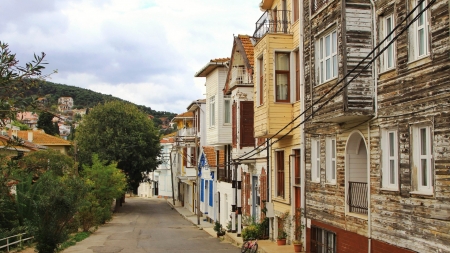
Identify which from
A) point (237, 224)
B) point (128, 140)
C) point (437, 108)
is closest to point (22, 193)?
point (237, 224)

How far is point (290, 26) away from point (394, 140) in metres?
9.24

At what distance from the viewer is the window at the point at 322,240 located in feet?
58.5

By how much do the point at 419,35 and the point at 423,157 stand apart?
101 inches

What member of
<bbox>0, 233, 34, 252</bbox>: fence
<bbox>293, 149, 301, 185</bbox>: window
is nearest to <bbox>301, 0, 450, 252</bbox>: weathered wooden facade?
<bbox>293, 149, 301, 185</bbox>: window

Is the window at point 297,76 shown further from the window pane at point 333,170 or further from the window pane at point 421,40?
the window pane at point 421,40

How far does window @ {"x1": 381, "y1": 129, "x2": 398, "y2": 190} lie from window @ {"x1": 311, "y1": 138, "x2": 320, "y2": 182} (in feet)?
16.1

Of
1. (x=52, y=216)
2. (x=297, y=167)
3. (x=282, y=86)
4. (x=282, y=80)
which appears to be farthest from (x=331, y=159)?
(x=52, y=216)

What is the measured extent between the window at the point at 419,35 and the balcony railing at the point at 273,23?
9.44 metres

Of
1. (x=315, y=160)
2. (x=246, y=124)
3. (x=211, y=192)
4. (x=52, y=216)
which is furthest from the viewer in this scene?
(x=211, y=192)

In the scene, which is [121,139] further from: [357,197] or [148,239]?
[357,197]

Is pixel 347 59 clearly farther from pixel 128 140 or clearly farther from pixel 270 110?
pixel 128 140

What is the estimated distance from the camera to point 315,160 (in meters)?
19.1

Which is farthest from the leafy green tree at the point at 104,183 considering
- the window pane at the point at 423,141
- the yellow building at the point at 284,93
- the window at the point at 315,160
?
the window pane at the point at 423,141

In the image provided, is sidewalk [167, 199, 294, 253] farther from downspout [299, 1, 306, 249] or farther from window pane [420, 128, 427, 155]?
window pane [420, 128, 427, 155]
